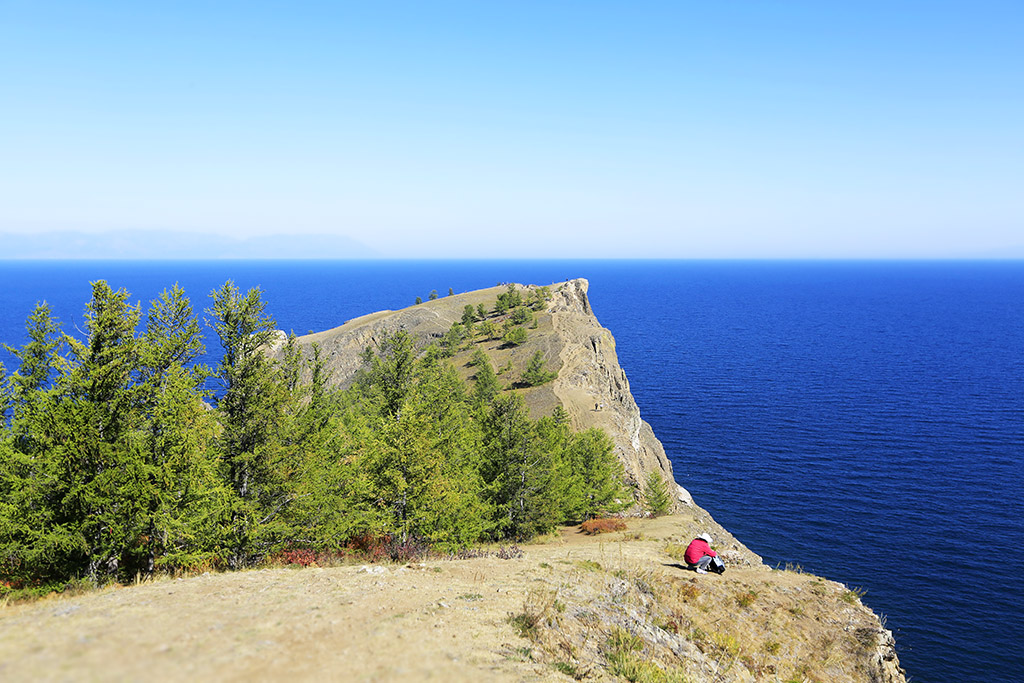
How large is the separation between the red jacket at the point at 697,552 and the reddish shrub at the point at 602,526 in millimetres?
16241

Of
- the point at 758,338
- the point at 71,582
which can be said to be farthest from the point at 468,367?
the point at 758,338

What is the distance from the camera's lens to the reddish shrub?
133 ft

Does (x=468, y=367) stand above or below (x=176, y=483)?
below

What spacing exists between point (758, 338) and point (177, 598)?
16979cm

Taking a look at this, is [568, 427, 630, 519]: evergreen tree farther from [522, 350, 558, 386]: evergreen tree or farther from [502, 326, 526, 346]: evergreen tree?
[502, 326, 526, 346]: evergreen tree

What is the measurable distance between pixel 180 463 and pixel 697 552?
22.5 m

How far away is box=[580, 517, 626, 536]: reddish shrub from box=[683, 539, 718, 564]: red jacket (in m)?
Answer: 16.2

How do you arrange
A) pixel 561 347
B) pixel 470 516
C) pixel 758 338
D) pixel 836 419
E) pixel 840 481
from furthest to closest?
pixel 758 338 < pixel 836 419 < pixel 561 347 < pixel 840 481 < pixel 470 516

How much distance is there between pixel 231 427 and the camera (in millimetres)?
22766

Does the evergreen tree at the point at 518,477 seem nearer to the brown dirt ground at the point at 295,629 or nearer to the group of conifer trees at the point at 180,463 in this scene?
the group of conifer trees at the point at 180,463

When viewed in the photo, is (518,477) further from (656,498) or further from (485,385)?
(485,385)

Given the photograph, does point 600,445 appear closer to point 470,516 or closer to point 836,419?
point 470,516

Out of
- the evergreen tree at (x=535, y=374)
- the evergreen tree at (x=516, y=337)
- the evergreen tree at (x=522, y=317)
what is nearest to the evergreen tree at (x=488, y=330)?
the evergreen tree at (x=522, y=317)

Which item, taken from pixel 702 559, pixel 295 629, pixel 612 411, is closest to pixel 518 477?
pixel 702 559
